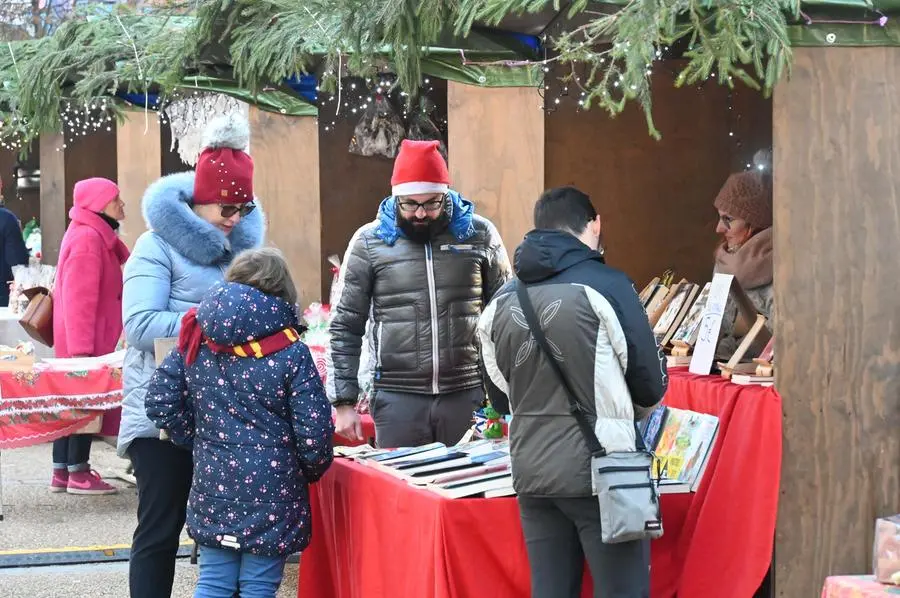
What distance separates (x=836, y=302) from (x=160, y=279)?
8.07 feet

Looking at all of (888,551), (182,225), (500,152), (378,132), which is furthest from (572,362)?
(378,132)

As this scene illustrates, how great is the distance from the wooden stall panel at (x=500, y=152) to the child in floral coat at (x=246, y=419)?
3.04 meters

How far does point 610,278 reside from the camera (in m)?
4.09

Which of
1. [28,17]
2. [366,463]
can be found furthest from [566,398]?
[28,17]

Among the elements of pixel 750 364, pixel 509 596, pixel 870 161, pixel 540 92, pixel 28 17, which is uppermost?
pixel 28 17

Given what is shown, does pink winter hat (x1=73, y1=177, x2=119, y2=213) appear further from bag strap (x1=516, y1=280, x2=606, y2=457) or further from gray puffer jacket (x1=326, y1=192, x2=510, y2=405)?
bag strap (x1=516, y1=280, x2=606, y2=457)

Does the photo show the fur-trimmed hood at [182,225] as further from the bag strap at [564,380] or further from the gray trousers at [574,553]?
the gray trousers at [574,553]

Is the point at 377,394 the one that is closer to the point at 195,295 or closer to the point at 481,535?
the point at 195,295

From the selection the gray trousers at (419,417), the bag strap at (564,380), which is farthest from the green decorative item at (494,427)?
the bag strap at (564,380)

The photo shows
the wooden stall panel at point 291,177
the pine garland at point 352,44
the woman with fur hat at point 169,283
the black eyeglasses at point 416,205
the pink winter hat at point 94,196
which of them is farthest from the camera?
the wooden stall panel at point 291,177

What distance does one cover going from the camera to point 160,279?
5.12 m

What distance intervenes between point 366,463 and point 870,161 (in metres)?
2.09

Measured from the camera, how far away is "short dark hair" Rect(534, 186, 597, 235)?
416 centimetres

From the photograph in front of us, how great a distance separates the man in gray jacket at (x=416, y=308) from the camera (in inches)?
214
